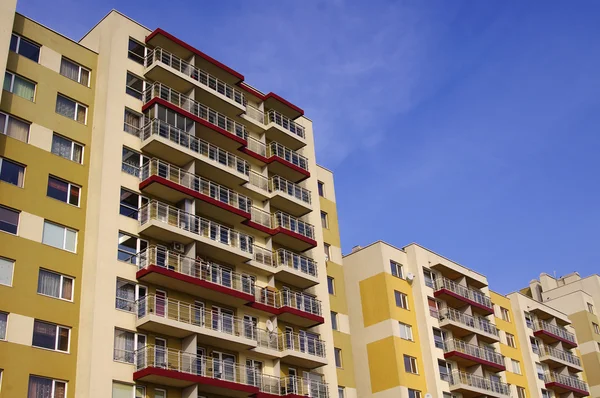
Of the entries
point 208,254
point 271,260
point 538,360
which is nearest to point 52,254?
point 208,254

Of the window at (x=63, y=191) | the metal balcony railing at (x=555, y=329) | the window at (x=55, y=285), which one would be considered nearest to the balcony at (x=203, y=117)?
the window at (x=63, y=191)

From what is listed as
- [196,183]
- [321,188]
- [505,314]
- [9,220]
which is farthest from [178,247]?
[505,314]

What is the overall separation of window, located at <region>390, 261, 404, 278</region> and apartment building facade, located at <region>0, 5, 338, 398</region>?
753cm

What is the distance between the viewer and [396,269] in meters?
58.0

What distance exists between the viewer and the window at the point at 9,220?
3525 cm

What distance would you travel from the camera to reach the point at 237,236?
4478 cm

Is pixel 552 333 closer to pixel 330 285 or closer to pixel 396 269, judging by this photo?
pixel 396 269

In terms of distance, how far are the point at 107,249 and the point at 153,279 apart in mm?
2853

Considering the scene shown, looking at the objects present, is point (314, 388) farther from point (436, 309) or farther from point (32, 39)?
point (32, 39)

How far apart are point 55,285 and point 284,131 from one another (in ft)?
71.8

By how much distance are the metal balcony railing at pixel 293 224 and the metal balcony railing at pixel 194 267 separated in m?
5.89

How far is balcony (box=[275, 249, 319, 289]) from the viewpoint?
156 feet

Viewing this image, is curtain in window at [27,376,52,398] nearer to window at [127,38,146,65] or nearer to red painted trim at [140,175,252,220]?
red painted trim at [140,175,252,220]

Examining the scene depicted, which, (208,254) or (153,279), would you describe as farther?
(208,254)
